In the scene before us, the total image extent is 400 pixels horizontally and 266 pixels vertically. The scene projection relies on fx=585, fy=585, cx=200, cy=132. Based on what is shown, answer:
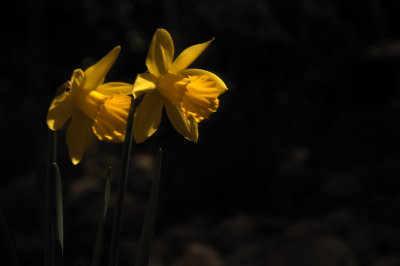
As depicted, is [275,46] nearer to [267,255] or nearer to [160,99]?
[267,255]

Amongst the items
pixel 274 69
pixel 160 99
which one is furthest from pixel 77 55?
pixel 160 99

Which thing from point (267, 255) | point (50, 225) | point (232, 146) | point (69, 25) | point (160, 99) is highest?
point (69, 25)

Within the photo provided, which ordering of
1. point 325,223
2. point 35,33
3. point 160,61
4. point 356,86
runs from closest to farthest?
point 160,61 → point 325,223 → point 356,86 → point 35,33

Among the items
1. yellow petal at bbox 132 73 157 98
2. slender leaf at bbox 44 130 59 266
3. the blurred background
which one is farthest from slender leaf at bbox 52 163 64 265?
the blurred background

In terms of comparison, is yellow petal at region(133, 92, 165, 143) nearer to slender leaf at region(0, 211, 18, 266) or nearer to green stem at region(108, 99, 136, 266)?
green stem at region(108, 99, 136, 266)

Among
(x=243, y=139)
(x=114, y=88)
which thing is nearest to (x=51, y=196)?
(x=114, y=88)

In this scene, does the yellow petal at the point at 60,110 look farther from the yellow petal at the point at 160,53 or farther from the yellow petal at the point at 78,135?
the yellow petal at the point at 160,53

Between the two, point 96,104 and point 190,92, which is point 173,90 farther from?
point 96,104
